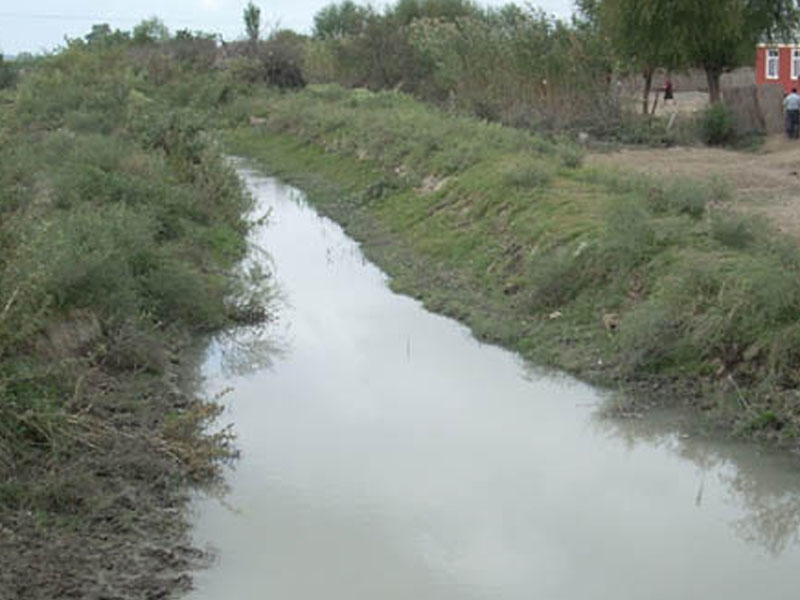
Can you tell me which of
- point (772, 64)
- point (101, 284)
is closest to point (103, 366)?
point (101, 284)

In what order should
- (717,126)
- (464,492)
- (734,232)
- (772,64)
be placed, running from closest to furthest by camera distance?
(464,492)
(734,232)
(717,126)
(772,64)

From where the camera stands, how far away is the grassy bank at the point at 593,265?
34.1 feet

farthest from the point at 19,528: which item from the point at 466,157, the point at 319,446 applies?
the point at 466,157

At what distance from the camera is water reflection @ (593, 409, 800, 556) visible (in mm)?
8164

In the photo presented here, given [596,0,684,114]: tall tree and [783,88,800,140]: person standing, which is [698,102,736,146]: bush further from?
[596,0,684,114]: tall tree

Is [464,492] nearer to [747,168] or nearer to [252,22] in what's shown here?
[747,168]

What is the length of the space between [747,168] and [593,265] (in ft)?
38.3

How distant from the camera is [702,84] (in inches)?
2046

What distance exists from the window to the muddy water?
36026mm

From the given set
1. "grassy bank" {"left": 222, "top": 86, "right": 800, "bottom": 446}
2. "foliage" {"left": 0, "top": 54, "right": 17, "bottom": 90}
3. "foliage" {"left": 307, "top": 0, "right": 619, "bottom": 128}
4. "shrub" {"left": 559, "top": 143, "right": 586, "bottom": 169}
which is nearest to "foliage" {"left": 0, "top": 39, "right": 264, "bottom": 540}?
"grassy bank" {"left": 222, "top": 86, "right": 800, "bottom": 446}

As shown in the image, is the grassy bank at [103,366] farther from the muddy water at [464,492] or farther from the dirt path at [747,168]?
the dirt path at [747,168]

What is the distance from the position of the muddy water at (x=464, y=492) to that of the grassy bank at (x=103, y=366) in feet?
1.44

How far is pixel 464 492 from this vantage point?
8617mm

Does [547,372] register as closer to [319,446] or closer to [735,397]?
[735,397]
